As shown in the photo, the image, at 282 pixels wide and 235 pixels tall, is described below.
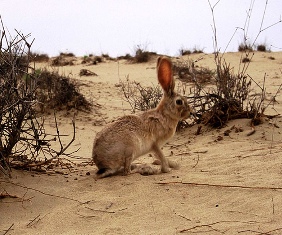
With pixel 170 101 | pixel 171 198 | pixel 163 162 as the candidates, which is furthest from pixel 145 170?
pixel 171 198

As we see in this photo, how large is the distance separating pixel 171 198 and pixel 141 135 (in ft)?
4.00

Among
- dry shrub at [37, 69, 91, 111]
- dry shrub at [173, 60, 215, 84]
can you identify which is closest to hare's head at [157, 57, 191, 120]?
dry shrub at [37, 69, 91, 111]

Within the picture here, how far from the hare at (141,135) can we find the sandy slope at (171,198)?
0.57ft

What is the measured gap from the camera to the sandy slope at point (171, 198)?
3.40 meters

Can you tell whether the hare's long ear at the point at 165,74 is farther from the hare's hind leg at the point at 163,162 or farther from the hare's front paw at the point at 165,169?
the hare's front paw at the point at 165,169

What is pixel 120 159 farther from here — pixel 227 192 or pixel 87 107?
pixel 87 107

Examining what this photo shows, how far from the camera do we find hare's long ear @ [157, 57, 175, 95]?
5.24 metres

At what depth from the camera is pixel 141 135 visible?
5.04 m

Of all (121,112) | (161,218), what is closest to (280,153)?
(161,218)

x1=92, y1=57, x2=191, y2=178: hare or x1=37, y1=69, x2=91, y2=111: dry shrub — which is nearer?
x1=92, y1=57, x2=191, y2=178: hare

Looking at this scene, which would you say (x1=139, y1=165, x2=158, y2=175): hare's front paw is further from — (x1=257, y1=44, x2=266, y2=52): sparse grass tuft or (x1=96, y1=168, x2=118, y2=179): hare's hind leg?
(x1=257, y1=44, x2=266, y2=52): sparse grass tuft

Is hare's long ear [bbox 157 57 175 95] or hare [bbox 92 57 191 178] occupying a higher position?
hare's long ear [bbox 157 57 175 95]

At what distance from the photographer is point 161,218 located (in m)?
3.53

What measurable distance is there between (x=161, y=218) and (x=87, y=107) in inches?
265
